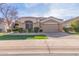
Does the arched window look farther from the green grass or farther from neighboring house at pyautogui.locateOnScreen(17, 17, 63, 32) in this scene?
the green grass

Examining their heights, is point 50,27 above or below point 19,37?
above

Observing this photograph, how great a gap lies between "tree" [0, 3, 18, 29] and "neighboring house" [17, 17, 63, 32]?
0.18 meters

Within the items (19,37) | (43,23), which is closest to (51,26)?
(43,23)

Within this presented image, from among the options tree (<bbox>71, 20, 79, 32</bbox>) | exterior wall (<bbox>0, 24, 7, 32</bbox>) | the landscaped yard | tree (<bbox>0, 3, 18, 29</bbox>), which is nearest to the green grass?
the landscaped yard

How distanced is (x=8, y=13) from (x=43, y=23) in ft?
2.79

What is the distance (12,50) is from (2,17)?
799mm

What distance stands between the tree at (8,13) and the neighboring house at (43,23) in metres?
0.18

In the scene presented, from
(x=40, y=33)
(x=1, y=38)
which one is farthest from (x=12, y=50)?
(x=40, y=33)

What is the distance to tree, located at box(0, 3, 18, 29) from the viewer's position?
5.96m

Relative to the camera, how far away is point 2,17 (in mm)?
→ 5969

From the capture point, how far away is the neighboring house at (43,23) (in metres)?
5.95

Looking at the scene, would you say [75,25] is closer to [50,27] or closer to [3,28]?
[50,27]

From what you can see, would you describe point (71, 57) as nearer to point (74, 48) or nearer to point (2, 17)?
point (74, 48)

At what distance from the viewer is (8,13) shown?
6023 millimetres
